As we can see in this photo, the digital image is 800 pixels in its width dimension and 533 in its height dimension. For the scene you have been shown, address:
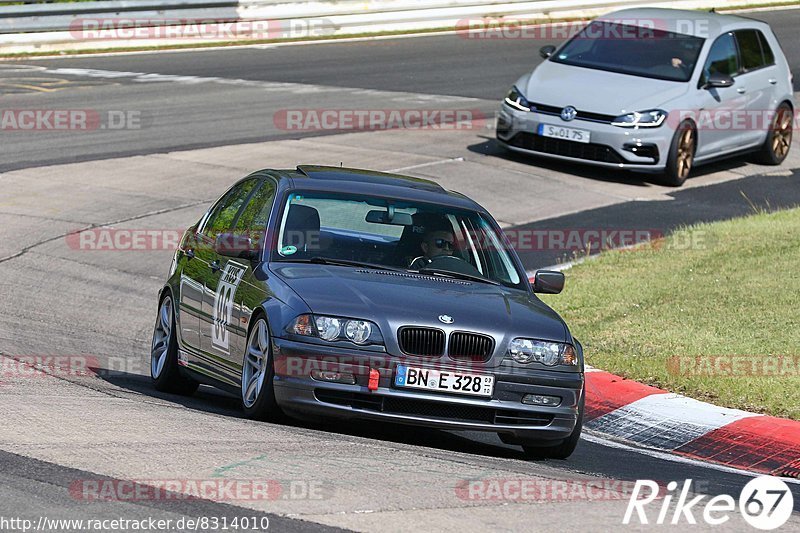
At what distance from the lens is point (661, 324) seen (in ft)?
40.0

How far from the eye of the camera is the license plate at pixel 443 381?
7.77 metres

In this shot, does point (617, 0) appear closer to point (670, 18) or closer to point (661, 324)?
point (670, 18)

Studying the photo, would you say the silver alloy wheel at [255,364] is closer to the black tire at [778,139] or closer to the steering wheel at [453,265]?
the steering wheel at [453,265]

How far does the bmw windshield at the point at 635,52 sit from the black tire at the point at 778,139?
215 centimetres

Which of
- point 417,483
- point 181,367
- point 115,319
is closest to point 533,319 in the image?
point 417,483

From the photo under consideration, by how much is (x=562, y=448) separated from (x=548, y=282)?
3.98 feet
